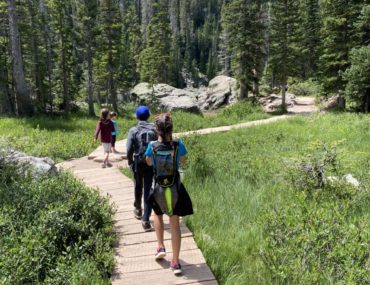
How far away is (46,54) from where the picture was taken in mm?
40688

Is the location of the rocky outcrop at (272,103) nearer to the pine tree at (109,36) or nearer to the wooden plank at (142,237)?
the pine tree at (109,36)

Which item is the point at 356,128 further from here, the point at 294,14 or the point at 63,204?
the point at 294,14

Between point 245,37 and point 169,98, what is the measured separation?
29.4 feet

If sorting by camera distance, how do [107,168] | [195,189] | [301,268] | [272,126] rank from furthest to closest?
1. [272,126]
2. [107,168]
3. [195,189]
4. [301,268]

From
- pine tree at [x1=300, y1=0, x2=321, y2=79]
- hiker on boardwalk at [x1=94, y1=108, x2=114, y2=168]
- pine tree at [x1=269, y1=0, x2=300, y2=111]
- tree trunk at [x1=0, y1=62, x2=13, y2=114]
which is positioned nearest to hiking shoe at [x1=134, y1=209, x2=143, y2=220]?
hiker on boardwalk at [x1=94, y1=108, x2=114, y2=168]

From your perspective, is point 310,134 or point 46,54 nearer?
point 310,134

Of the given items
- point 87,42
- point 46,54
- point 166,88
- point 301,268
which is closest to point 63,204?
point 301,268

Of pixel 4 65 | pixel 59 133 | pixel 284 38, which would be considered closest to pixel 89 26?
pixel 4 65

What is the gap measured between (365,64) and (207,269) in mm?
21202

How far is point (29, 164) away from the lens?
332 inches

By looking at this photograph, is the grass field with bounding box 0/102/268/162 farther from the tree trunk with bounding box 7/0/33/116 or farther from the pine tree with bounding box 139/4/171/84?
the pine tree with bounding box 139/4/171/84

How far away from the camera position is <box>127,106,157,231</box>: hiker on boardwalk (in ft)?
19.1

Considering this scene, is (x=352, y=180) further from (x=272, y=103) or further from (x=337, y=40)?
(x=272, y=103)

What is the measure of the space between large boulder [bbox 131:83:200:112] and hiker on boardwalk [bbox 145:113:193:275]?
2817 cm
